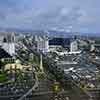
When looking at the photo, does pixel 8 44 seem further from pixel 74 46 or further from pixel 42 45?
pixel 74 46

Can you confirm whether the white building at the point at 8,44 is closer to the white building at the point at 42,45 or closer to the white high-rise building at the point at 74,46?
the white building at the point at 42,45

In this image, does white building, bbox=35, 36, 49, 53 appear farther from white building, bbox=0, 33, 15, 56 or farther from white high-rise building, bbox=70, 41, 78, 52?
white building, bbox=0, 33, 15, 56

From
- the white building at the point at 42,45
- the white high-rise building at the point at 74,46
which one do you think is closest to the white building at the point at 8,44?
the white building at the point at 42,45

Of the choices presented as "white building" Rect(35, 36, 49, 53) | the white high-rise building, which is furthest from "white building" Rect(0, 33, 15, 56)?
the white high-rise building

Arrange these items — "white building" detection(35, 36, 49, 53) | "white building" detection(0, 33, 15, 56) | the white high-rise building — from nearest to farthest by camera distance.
Result: "white building" detection(0, 33, 15, 56) → "white building" detection(35, 36, 49, 53) → the white high-rise building

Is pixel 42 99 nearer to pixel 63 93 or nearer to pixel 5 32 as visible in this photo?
pixel 63 93

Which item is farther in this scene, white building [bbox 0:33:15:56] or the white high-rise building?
the white high-rise building

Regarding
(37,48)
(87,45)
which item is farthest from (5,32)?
(87,45)

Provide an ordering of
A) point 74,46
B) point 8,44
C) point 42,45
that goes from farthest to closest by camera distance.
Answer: point 74,46, point 42,45, point 8,44

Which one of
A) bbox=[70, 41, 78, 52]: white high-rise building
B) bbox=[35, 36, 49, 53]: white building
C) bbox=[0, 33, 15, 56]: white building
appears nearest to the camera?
bbox=[0, 33, 15, 56]: white building

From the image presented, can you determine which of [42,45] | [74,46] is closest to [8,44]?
[42,45]

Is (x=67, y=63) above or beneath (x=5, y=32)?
beneath
